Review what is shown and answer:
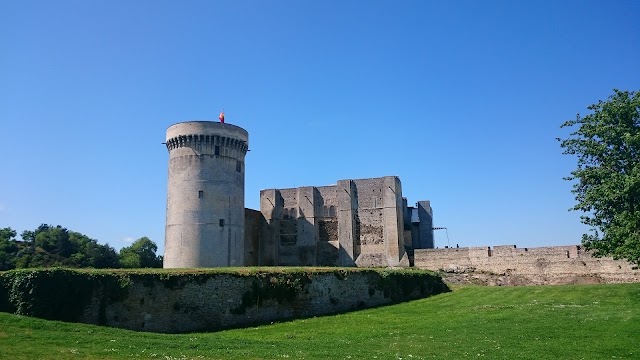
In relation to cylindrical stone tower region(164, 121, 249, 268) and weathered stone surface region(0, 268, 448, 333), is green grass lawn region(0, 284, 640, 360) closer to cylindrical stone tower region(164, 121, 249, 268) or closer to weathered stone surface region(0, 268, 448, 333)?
weathered stone surface region(0, 268, 448, 333)

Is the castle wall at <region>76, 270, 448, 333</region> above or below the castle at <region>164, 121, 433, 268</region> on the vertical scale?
below

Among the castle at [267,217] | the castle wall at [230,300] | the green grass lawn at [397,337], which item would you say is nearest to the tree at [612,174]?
the green grass lawn at [397,337]

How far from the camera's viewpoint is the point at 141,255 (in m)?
70.1

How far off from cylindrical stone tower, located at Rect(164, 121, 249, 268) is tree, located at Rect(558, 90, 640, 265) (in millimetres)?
22202

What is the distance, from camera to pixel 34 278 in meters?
19.7

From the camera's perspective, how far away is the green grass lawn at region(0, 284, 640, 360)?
13758 millimetres

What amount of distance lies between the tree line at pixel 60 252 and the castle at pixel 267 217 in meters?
21.8

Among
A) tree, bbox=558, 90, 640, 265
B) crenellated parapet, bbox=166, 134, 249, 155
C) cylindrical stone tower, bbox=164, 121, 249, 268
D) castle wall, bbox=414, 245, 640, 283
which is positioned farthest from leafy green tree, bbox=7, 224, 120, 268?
tree, bbox=558, 90, 640, 265

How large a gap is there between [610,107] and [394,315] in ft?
46.0

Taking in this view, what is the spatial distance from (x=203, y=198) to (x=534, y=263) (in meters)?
24.3

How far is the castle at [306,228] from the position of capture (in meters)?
36.4

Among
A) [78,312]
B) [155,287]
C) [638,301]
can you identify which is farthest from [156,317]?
[638,301]

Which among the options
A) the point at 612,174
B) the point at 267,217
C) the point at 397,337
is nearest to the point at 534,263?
the point at 612,174

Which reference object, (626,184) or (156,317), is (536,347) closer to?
(626,184)
